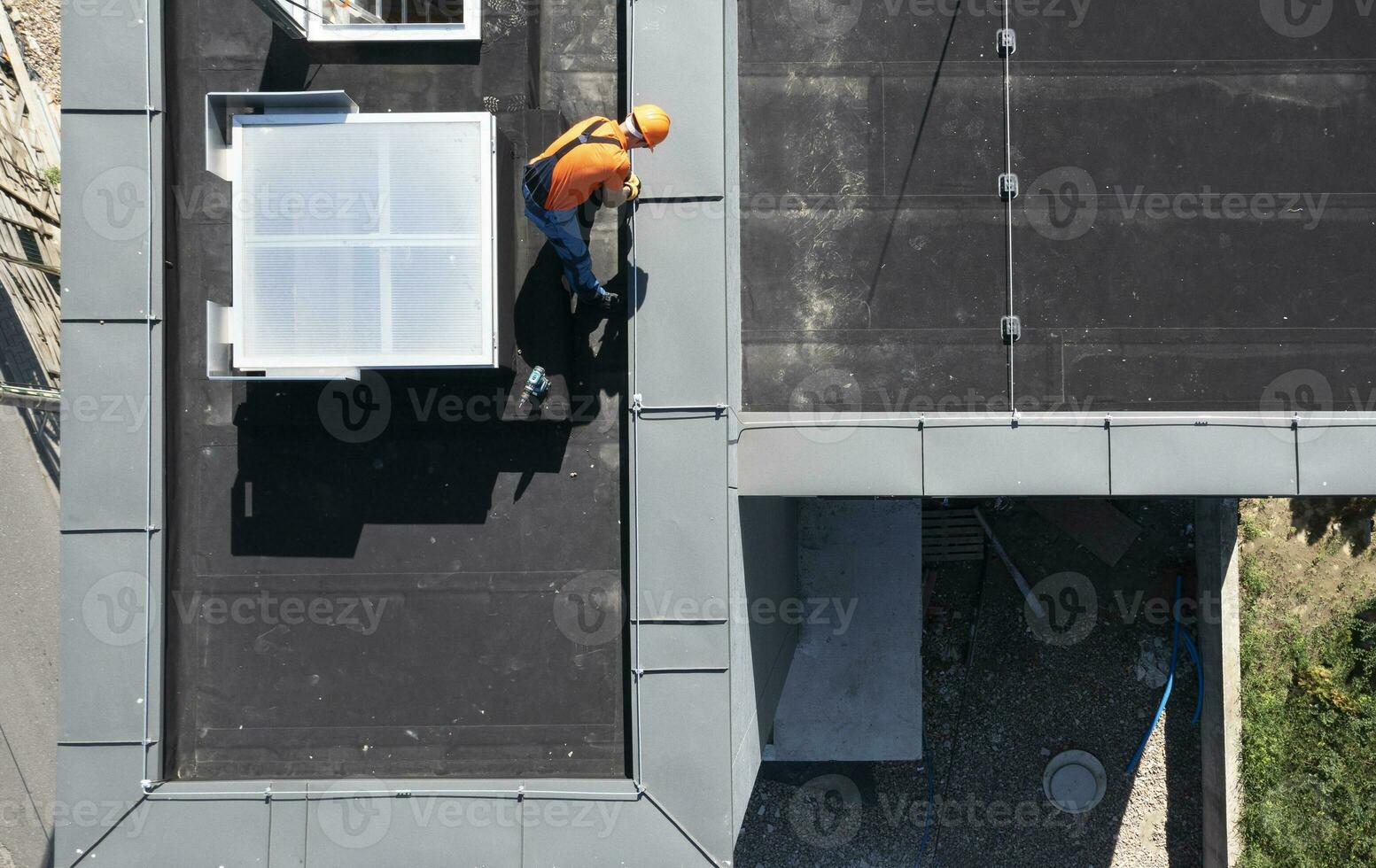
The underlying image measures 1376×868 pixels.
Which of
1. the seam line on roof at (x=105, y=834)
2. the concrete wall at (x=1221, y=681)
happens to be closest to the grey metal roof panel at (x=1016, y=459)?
the seam line on roof at (x=105, y=834)

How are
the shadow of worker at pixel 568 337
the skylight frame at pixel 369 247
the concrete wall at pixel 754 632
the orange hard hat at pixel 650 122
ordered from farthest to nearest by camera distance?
the shadow of worker at pixel 568 337, the concrete wall at pixel 754 632, the skylight frame at pixel 369 247, the orange hard hat at pixel 650 122

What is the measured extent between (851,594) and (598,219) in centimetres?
655

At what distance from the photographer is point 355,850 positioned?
5645 mm

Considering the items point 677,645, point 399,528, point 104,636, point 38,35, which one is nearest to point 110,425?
point 104,636

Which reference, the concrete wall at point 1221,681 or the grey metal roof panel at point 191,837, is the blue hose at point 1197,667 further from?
the grey metal roof panel at point 191,837

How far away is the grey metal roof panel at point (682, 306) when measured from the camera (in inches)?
229

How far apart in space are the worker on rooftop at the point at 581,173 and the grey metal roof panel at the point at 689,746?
9.92 ft

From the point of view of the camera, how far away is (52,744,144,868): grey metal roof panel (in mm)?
5621

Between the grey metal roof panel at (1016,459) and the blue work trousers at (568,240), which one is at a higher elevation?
the blue work trousers at (568,240)

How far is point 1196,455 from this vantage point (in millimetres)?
6195

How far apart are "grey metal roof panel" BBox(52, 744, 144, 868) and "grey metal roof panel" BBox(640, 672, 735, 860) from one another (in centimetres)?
364

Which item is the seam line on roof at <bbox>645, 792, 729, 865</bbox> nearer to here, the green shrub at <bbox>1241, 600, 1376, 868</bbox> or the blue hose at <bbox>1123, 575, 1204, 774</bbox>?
the blue hose at <bbox>1123, 575, 1204, 774</bbox>

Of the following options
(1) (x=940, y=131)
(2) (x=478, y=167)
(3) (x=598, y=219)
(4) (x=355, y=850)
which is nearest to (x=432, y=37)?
(2) (x=478, y=167)

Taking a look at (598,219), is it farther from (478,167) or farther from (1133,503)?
(1133,503)
